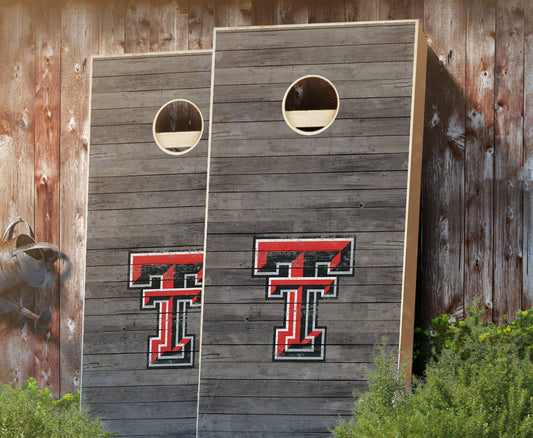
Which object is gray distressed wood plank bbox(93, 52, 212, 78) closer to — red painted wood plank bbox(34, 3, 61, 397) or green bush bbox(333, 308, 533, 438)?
red painted wood plank bbox(34, 3, 61, 397)

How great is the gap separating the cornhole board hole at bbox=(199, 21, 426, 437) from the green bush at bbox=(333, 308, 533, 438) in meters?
0.50

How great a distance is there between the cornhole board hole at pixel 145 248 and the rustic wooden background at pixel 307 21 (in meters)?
0.65

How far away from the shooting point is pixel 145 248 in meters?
4.69

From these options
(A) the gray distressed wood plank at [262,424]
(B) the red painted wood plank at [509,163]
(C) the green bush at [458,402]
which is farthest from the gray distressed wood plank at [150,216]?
(B) the red painted wood plank at [509,163]

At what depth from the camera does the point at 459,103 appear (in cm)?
477

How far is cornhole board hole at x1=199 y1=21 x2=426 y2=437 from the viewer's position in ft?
13.9

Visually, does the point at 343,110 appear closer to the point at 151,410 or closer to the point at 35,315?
the point at 151,410

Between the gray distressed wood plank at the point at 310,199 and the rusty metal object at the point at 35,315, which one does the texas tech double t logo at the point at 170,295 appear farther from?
the rusty metal object at the point at 35,315

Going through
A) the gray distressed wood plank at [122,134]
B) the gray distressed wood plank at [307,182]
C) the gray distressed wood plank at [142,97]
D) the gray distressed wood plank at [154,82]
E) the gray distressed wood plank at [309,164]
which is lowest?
the gray distressed wood plank at [307,182]

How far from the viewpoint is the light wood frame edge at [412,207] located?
420 cm

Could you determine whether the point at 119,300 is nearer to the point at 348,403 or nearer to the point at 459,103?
the point at 348,403

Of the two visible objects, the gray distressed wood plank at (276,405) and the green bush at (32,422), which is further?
the gray distressed wood plank at (276,405)

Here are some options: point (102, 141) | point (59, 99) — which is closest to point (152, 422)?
point (102, 141)

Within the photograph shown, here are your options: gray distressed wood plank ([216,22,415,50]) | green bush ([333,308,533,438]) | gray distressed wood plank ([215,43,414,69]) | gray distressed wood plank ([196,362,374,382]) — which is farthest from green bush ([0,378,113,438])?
gray distressed wood plank ([216,22,415,50])
